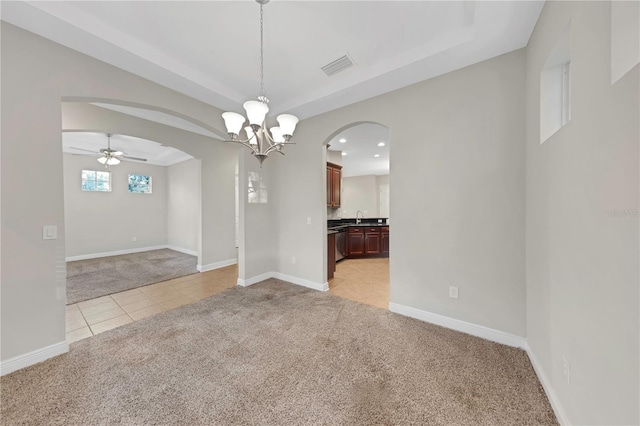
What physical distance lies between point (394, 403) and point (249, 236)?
118 inches

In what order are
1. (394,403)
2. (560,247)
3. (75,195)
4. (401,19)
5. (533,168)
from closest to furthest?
(560,247) < (394,403) < (533,168) < (401,19) < (75,195)

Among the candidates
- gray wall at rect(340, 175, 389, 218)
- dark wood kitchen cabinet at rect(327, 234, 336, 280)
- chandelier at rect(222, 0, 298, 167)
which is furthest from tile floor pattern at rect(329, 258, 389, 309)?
gray wall at rect(340, 175, 389, 218)

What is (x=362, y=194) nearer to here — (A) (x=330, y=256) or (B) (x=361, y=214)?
(B) (x=361, y=214)

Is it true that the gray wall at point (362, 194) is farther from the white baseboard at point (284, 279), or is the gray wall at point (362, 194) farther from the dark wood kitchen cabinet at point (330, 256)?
the white baseboard at point (284, 279)

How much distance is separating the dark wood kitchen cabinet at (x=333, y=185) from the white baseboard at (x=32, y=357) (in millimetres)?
4521

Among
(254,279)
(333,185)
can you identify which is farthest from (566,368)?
(333,185)

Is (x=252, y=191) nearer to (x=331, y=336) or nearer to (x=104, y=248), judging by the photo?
(x=331, y=336)

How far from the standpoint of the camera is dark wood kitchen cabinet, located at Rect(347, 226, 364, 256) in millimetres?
6176

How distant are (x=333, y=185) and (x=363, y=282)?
2.63 meters

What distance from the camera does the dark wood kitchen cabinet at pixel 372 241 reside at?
6250mm

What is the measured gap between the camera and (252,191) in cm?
384

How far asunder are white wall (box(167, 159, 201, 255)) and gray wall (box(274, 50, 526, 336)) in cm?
537

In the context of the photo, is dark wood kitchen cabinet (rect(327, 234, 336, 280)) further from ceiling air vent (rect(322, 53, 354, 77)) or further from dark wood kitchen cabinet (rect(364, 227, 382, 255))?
ceiling air vent (rect(322, 53, 354, 77))

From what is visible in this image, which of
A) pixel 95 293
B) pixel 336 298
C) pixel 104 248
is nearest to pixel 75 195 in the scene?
pixel 104 248
